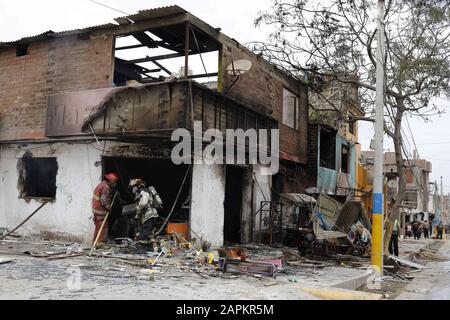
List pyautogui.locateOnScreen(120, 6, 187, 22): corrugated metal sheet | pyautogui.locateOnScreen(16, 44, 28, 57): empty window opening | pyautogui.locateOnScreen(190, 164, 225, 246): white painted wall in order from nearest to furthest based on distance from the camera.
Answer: pyautogui.locateOnScreen(120, 6, 187, 22): corrugated metal sheet < pyautogui.locateOnScreen(190, 164, 225, 246): white painted wall < pyautogui.locateOnScreen(16, 44, 28, 57): empty window opening

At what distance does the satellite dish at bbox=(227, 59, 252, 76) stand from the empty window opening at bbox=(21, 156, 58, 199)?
6.18 meters

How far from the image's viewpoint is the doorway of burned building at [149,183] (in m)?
12.6

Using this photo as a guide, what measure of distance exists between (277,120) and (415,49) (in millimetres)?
4853

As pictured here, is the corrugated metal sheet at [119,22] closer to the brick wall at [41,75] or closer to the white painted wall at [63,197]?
the brick wall at [41,75]

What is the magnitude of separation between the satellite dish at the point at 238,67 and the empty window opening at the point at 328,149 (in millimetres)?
8278

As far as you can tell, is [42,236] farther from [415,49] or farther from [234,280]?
[415,49]

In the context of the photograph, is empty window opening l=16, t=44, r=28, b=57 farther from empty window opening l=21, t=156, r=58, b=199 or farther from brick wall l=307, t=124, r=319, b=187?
brick wall l=307, t=124, r=319, b=187

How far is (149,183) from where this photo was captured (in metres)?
14.8

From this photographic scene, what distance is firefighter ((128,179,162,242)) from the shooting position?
10.7m

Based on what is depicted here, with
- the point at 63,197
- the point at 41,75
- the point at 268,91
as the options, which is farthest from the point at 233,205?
the point at 41,75

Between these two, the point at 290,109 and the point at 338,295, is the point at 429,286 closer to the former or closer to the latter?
the point at 338,295

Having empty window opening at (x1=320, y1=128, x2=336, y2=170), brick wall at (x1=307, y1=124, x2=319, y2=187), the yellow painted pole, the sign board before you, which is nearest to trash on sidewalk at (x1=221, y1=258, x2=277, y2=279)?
the yellow painted pole

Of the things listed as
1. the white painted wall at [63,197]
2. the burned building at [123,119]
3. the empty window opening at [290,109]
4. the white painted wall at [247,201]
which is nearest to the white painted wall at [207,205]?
the burned building at [123,119]

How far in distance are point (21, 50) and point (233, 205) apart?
849 cm
